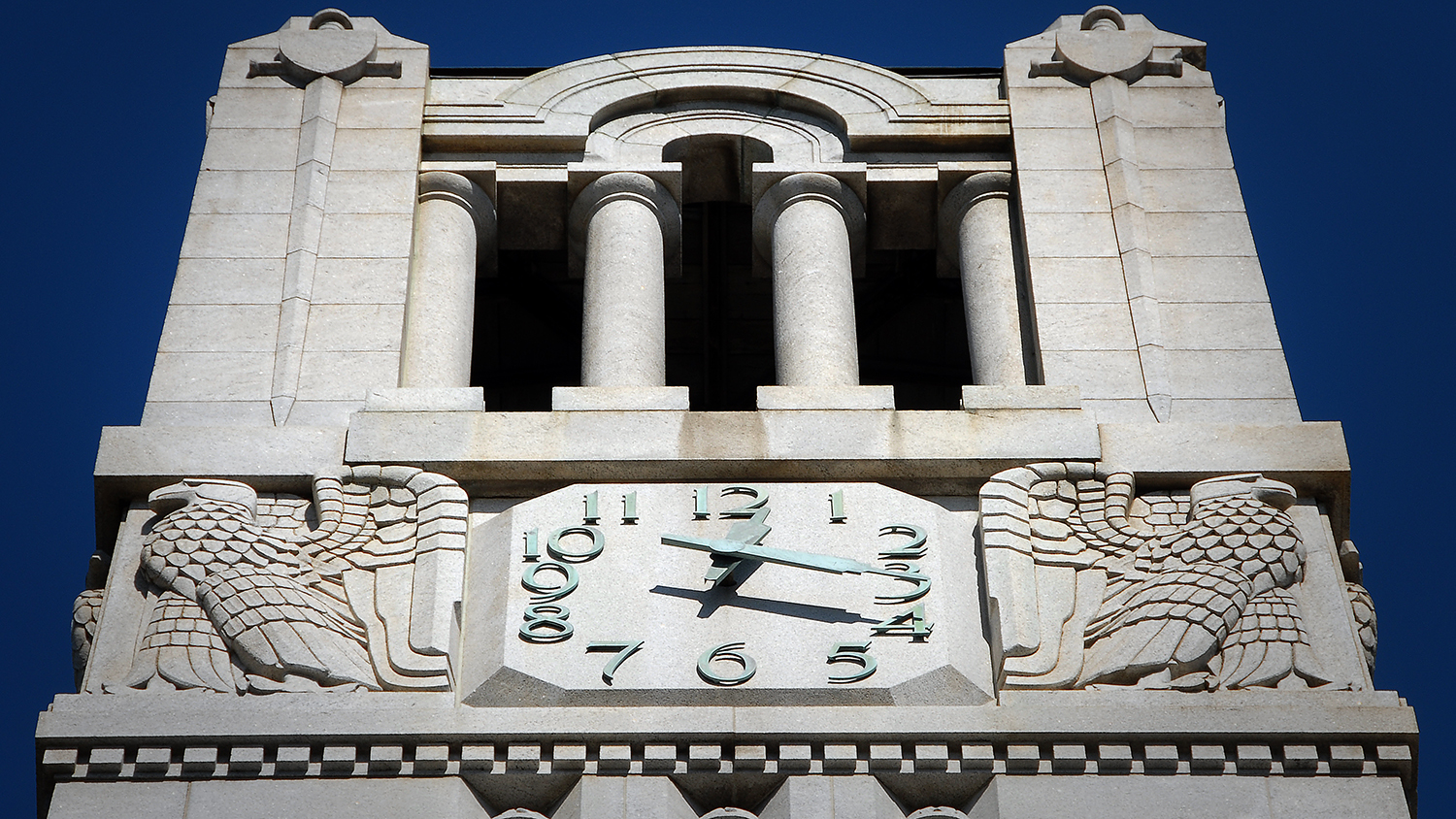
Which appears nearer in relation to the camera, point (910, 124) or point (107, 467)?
point (107, 467)

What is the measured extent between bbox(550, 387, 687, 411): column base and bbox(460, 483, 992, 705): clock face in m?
0.84

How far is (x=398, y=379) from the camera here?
66.5 feet

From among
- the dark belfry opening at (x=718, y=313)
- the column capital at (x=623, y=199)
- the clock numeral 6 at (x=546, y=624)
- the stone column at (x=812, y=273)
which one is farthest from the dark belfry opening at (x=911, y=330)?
the clock numeral 6 at (x=546, y=624)

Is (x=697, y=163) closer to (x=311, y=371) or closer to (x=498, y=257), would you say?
(x=498, y=257)

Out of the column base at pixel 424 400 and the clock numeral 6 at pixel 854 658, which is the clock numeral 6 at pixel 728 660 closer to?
the clock numeral 6 at pixel 854 658

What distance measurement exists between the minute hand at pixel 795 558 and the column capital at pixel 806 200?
5.44m

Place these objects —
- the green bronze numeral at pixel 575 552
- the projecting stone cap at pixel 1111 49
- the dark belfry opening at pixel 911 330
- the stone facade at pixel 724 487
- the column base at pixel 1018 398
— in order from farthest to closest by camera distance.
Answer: the dark belfry opening at pixel 911 330 < the projecting stone cap at pixel 1111 49 < the column base at pixel 1018 398 < the green bronze numeral at pixel 575 552 < the stone facade at pixel 724 487

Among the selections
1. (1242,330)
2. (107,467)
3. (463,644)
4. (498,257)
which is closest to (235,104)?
(498,257)

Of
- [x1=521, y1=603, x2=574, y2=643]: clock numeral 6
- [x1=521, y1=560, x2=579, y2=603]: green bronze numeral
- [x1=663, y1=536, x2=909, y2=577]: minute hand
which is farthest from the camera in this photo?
[x1=663, y1=536, x2=909, y2=577]: minute hand

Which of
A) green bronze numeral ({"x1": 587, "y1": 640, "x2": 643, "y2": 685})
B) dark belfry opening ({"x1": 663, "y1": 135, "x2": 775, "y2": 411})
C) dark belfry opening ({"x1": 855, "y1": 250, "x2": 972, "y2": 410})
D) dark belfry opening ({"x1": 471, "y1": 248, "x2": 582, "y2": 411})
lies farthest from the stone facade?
dark belfry opening ({"x1": 471, "y1": 248, "x2": 582, "y2": 411})

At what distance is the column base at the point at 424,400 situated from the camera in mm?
19281

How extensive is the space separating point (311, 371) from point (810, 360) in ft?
12.6

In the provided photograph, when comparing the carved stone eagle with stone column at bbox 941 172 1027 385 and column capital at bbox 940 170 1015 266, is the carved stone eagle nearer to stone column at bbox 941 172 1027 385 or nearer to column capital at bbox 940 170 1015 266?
stone column at bbox 941 172 1027 385

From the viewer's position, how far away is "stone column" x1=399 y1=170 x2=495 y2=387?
20.8 metres
